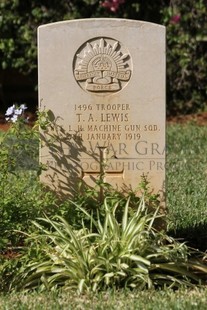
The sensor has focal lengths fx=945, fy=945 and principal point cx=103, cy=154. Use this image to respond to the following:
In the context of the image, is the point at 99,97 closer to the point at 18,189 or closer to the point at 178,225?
the point at 18,189

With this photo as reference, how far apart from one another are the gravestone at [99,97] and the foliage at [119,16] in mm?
6220

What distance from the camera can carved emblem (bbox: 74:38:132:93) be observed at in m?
6.34

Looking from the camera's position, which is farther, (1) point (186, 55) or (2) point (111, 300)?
(1) point (186, 55)

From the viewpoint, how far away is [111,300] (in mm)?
5305

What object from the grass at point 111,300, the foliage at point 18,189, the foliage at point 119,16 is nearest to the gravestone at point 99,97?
the foliage at point 18,189

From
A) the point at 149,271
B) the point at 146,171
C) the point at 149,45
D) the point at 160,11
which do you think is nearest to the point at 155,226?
the point at 146,171

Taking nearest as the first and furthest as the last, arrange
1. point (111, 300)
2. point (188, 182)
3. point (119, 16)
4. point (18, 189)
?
point (111, 300) < point (18, 189) < point (188, 182) < point (119, 16)

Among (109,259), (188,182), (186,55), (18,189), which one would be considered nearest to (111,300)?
(109,259)

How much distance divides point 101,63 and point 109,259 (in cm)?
146

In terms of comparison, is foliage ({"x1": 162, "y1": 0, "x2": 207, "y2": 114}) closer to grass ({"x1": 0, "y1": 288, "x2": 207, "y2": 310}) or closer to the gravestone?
the gravestone

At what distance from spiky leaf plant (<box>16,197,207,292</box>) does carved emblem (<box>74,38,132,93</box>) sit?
92 centimetres

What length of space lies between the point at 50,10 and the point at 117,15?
2.97 feet

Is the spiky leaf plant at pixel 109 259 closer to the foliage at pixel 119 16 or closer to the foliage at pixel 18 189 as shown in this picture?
the foliage at pixel 18 189

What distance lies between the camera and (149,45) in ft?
20.8
